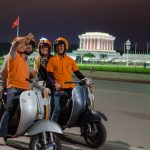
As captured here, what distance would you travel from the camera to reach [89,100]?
22.6 feet

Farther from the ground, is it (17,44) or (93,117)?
(17,44)

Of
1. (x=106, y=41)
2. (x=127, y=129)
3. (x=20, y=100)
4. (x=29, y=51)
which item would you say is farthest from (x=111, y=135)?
(x=106, y=41)

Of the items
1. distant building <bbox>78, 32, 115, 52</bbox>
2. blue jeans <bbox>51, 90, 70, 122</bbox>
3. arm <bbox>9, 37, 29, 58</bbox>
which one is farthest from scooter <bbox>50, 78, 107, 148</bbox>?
distant building <bbox>78, 32, 115, 52</bbox>

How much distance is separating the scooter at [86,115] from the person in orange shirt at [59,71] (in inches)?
6.9

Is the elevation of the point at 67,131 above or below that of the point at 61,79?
below

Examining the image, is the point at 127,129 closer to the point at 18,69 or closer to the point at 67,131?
the point at 67,131

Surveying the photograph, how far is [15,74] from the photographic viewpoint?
6.45 meters

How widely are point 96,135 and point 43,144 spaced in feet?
4.53

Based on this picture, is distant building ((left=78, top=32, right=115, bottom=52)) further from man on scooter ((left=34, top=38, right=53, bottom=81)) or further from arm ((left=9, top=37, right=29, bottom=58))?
arm ((left=9, top=37, right=29, bottom=58))

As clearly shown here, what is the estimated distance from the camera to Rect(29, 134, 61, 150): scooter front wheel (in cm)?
582

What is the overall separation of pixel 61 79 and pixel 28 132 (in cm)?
171

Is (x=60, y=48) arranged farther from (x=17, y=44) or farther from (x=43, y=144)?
(x=43, y=144)

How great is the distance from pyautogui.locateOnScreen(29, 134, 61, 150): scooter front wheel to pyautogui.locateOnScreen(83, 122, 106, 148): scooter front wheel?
1.20 m

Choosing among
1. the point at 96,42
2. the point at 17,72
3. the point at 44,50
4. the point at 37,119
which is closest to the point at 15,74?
the point at 17,72
